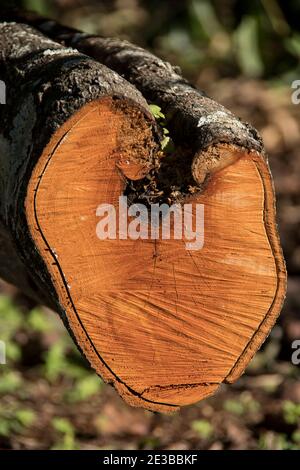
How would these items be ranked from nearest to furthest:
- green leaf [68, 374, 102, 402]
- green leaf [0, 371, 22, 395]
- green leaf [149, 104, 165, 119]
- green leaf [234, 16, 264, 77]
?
green leaf [149, 104, 165, 119] < green leaf [0, 371, 22, 395] < green leaf [68, 374, 102, 402] < green leaf [234, 16, 264, 77]

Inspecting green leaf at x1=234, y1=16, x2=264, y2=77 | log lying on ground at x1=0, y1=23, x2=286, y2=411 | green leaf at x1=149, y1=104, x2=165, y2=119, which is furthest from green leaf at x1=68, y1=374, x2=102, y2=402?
green leaf at x1=234, y1=16, x2=264, y2=77

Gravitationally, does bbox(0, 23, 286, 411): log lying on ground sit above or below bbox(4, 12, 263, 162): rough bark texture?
below

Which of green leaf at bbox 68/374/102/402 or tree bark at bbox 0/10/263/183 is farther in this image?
green leaf at bbox 68/374/102/402

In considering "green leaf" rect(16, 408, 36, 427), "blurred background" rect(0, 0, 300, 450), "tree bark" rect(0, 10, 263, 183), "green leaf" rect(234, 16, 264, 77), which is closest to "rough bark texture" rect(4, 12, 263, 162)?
"tree bark" rect(0, 10, 263, 183)

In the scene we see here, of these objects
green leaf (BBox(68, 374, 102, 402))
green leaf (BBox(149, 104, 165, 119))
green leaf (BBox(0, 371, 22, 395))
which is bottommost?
green leaf (BBox(68, 374, 102, 402))

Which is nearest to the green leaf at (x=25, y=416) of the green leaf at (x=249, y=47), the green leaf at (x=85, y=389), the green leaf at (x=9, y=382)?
the green leaf at (x=9, y=382)

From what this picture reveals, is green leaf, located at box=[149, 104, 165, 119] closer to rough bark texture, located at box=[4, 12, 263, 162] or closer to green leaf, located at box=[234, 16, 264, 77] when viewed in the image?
rough bark texture, located at box=[4, 12, 263, 162]

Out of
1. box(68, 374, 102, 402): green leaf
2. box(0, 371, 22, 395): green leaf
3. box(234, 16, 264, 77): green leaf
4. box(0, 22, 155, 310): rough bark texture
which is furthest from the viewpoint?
box(234, 16, 264, 77): green leaf

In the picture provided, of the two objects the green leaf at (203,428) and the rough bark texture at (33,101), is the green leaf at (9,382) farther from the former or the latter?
the rough bark texture at (33,101)
